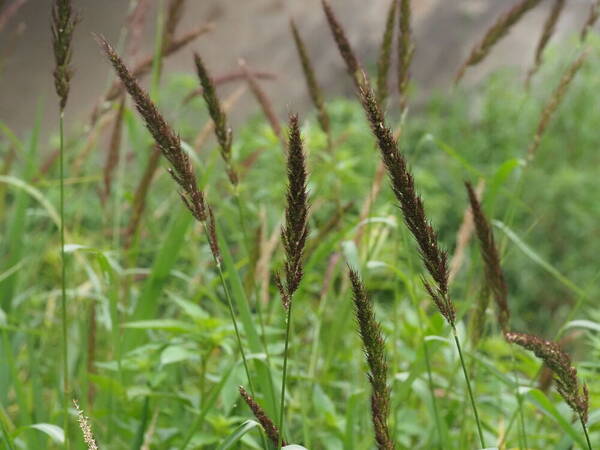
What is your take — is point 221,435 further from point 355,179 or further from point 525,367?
point 355,179

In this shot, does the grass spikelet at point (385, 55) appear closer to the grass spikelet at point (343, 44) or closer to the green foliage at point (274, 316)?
the grass spikelet at point (343, 44)

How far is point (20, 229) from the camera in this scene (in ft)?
5.87

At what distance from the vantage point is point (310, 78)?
1486mm

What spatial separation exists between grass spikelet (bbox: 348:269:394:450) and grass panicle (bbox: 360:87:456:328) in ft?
0.20

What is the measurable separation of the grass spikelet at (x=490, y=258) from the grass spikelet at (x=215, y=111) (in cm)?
29

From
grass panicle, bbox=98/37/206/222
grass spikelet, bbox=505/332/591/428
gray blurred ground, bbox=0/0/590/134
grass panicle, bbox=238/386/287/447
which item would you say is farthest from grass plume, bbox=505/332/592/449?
gray blurred ground, bbox=0/0/590/134

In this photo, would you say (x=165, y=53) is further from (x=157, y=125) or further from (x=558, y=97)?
(x=157, y=125)

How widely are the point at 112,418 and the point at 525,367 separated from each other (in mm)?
723

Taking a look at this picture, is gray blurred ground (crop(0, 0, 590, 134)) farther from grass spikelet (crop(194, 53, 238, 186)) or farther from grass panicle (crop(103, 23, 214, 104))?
grass spikelet (crop(194, 53, 238, 186))

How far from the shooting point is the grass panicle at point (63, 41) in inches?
37.6

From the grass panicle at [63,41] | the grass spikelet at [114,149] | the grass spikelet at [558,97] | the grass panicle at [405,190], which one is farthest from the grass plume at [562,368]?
the grass spikelet at [114,149]

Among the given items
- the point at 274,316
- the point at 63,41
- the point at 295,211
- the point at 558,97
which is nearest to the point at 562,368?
the point at 295,211

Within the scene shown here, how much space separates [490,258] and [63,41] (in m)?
0.54

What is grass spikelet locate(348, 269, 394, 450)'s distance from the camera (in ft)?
2.39
